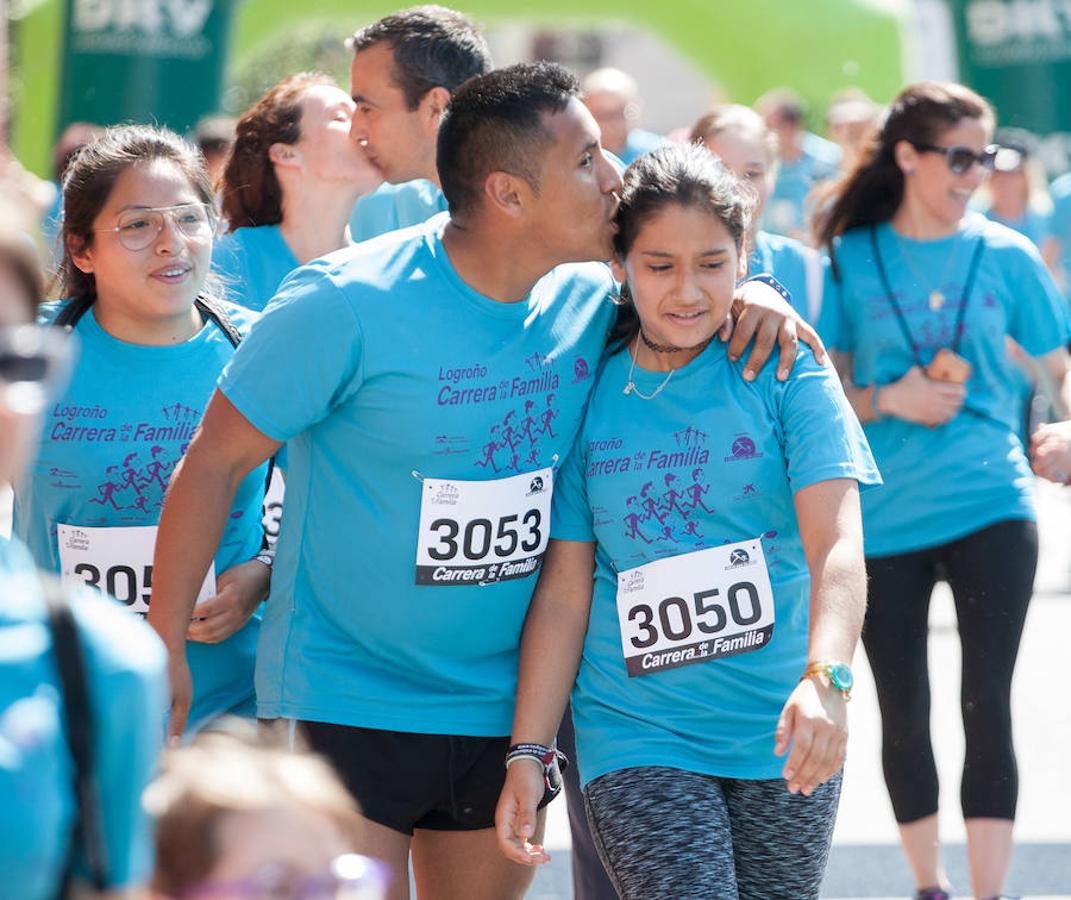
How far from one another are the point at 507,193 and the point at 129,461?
0.85m

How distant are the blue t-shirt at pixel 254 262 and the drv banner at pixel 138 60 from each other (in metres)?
9.38

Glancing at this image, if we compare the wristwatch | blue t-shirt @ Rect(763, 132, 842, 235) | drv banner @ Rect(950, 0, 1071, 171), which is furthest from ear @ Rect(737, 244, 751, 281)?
drv banner @ Rect(950, 0, 1071, 171)

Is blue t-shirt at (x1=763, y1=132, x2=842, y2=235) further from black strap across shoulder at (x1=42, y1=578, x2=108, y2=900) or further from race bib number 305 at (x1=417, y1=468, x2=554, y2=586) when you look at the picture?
black strap across shoulder at (x1=42, y1=578, x2=108, y2=900)

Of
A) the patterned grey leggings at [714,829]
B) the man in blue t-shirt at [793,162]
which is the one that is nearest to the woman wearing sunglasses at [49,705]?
the patterned grey leggings at [714,829]

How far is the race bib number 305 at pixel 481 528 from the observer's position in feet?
10.5

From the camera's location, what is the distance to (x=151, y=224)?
11.9ft

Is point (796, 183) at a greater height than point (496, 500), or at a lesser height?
greater

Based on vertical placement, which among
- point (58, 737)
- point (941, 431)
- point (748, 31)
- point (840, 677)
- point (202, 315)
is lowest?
point (840, 677)

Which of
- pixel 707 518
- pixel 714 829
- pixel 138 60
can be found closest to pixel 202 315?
pixel 707 518

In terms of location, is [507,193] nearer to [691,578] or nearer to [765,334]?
[765,334]

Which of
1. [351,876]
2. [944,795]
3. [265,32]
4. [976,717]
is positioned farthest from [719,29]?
[351,876]

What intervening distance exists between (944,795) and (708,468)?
10.7ft

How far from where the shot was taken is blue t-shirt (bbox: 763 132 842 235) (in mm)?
12070

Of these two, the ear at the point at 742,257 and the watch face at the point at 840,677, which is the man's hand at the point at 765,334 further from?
the watch face at the point at 840,677
